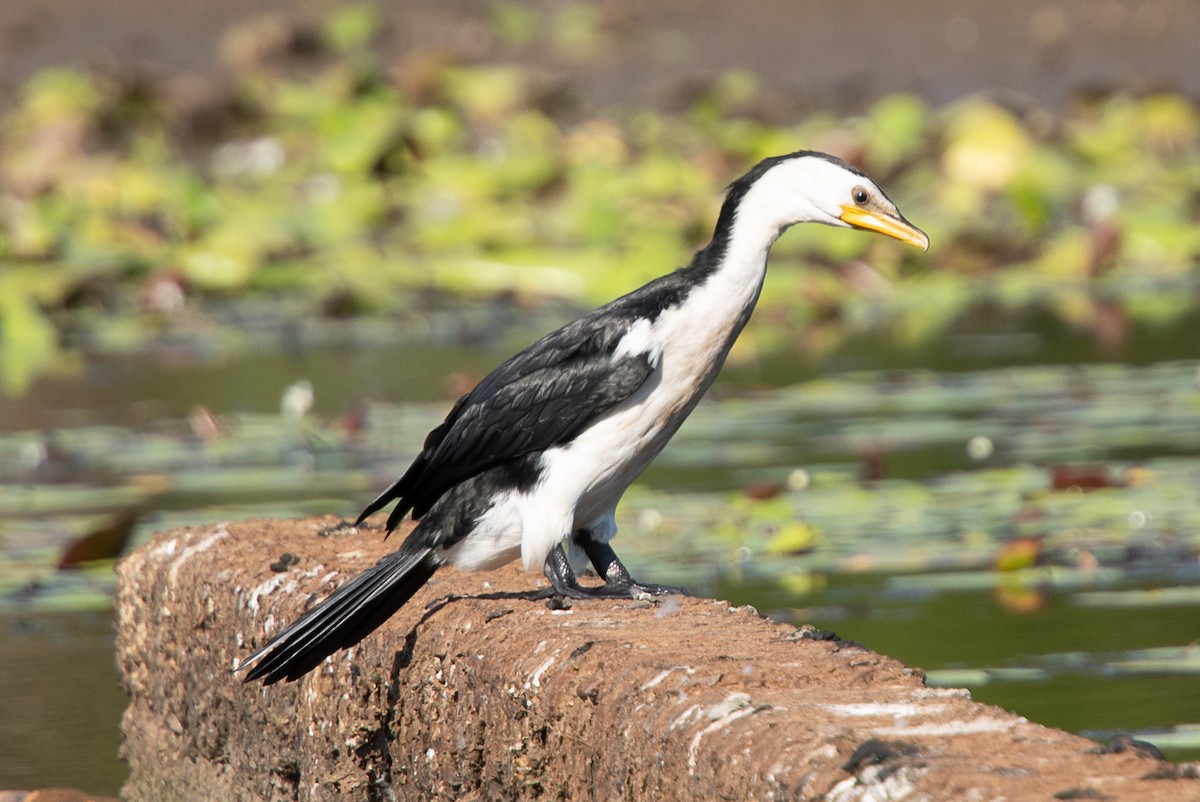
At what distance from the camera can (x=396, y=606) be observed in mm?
4082

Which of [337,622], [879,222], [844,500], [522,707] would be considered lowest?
[522,707]

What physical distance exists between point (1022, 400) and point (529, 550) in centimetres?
408

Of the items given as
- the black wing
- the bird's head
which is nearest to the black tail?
the black wing

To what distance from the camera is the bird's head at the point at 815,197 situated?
430cm

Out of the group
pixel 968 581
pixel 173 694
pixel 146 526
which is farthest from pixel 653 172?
pixel 173 694

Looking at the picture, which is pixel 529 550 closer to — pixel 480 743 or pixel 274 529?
pixel 480 743

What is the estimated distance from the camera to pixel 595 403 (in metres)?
4.20

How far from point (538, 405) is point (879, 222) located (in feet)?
2.57

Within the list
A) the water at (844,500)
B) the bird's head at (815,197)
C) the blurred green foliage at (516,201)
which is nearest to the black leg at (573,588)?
the bird's head at (815,197)

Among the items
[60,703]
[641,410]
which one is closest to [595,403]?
[641,410]

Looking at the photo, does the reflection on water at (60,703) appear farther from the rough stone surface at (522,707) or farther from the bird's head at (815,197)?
the bird's head at (815,197)

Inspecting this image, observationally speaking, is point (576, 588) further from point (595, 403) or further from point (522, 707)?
point (522, 707)

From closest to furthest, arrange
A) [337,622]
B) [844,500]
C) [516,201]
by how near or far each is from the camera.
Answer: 1. [337,622]
2. [844,500]
3. [516,201]

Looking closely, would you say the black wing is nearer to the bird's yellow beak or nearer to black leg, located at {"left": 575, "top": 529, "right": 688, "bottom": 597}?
black leg, located at {"left": 575, "top": 529, "right": 688, "bottom": 597}
